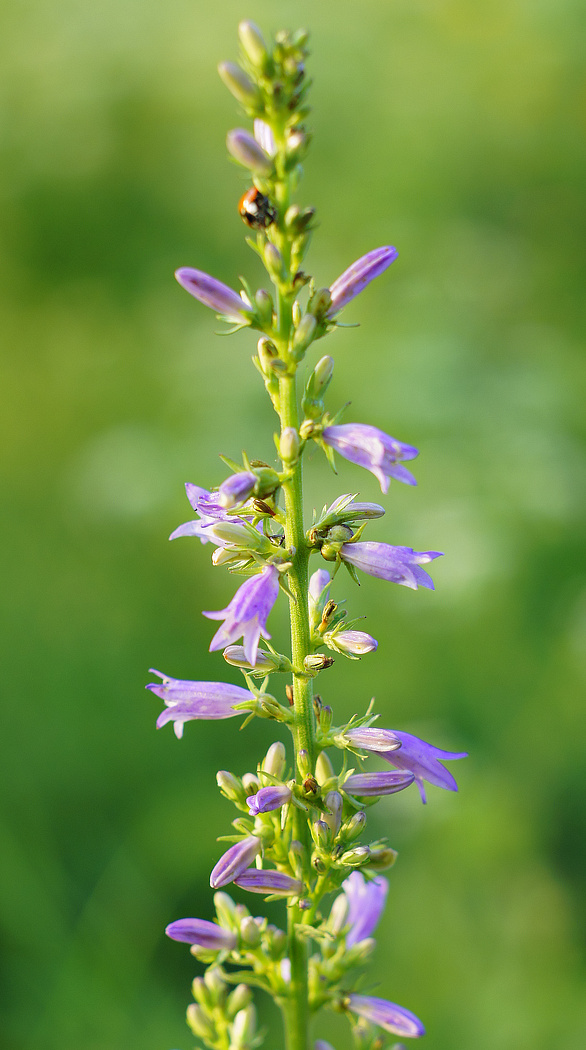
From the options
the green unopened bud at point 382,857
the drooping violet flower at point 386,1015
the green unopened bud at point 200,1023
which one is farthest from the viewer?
the green unopened bud at point 200,1023

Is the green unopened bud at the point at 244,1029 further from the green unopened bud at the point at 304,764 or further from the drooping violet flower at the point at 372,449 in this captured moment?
the drooping violet flower at the point at 372,449

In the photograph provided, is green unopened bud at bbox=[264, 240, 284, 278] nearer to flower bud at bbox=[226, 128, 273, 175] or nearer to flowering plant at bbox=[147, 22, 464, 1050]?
flowering plant at bbox=[147, 22, 464, 1050]

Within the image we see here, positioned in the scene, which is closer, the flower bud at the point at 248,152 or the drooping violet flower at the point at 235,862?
the flower bud at the point at 248,152

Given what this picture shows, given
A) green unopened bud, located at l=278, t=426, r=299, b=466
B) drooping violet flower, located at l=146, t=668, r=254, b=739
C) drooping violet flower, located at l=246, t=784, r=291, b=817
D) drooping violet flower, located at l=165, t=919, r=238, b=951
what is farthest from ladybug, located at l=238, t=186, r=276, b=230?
drooping violet flower, located at l=165, t=919, r=238, b=951

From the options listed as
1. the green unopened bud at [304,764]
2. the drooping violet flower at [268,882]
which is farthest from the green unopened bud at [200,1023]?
the green unopened bud at [304,764]

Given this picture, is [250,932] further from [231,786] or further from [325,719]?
[325,719]

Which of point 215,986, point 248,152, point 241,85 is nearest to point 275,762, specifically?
point 215,986
